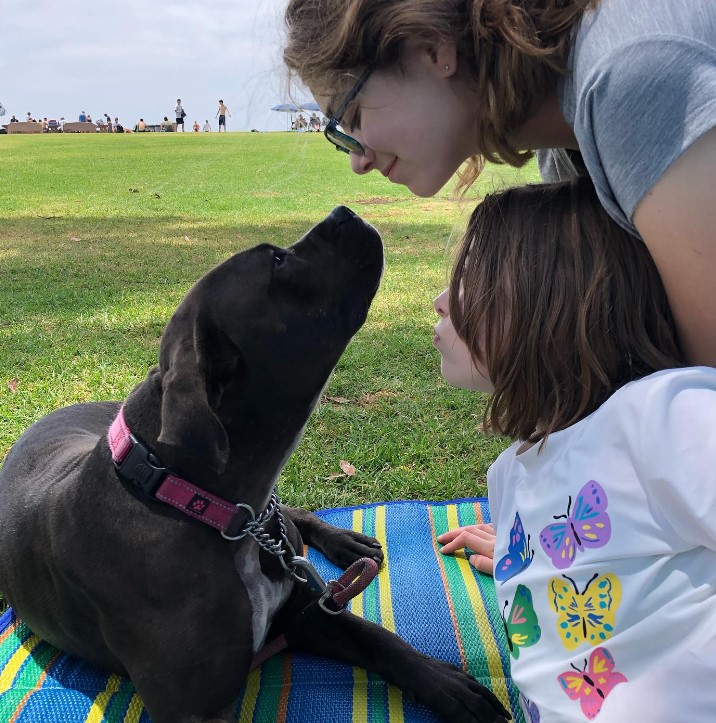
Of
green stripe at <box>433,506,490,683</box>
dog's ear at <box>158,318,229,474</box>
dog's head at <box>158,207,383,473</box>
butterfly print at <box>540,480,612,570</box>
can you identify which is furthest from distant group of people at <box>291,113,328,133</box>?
green stripe at <box>433,506,490,683</box>

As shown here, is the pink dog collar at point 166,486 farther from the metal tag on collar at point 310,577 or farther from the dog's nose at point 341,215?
the dog's nose at point 341,215

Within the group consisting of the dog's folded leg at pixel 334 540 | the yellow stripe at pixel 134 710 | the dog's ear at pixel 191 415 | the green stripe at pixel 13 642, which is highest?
the dog's ear at pixel 191 415

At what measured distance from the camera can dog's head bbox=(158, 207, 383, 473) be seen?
2336 millimetres

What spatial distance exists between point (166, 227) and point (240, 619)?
9784 millimetres

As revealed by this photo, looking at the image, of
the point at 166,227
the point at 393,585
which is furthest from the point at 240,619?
the point at 166,227

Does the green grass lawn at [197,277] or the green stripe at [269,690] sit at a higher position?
the green stripe at [269,690]

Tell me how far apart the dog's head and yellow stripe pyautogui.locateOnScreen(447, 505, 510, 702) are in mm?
1087

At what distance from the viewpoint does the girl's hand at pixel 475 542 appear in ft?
10.7

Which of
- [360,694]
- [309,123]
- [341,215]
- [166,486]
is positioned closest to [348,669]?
[360,694]

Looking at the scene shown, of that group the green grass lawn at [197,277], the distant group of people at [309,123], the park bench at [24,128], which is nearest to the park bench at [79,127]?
the park bench at [24,128]

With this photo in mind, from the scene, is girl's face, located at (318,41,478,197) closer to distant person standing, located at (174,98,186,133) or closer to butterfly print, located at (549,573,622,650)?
butterfly print, located at (549,573,622,650)

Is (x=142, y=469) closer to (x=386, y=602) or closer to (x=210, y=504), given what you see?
(x=210, y=504)

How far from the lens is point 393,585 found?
3207 mm

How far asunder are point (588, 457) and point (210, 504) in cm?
112
